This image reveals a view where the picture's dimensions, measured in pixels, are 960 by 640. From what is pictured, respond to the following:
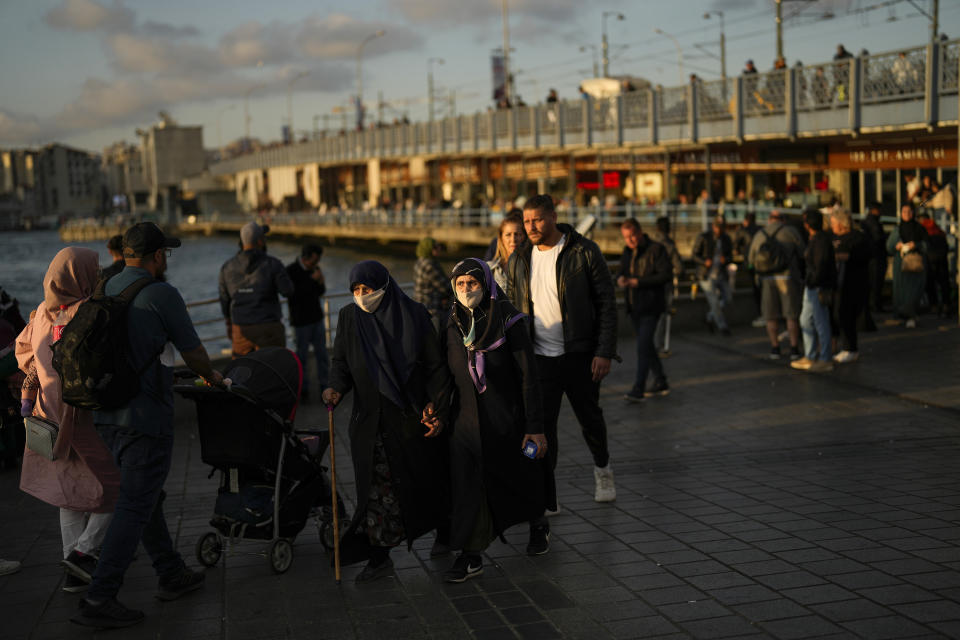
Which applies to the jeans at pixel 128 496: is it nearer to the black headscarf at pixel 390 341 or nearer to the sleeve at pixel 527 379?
the black headscarf at pixel 390 341

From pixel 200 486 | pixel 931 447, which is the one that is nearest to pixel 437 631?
pixel 200 486

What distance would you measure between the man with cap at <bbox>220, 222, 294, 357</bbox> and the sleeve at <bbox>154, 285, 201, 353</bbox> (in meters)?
4.87

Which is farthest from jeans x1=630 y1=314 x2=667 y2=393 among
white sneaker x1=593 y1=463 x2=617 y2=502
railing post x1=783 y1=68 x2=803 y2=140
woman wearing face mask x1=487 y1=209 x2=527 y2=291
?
railing post x1=783 y1=68 x2=803 y2=140

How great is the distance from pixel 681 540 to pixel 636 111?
30.4 meters

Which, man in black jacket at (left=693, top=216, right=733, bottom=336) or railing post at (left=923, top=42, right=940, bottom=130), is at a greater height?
railing post at (left=923, top=42, right=940, bottom=130)

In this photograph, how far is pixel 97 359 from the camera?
4910 mm

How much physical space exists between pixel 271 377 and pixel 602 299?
6.95ft

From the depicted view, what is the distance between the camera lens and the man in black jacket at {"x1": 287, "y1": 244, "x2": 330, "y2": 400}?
1151 cm

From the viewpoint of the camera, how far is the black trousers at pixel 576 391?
21.4ft

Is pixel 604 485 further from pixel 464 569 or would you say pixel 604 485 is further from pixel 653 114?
pixel 653 114

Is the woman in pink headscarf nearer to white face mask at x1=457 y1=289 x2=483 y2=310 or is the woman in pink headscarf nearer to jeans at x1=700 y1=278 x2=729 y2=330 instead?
white face mask at x1=457 y1=289 x2=483 y2=310

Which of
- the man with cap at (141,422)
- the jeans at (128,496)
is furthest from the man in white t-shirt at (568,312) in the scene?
the jeans at (128,496)

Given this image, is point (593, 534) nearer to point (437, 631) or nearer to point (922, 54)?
point (437, 631)

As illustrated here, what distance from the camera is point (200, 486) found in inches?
312
